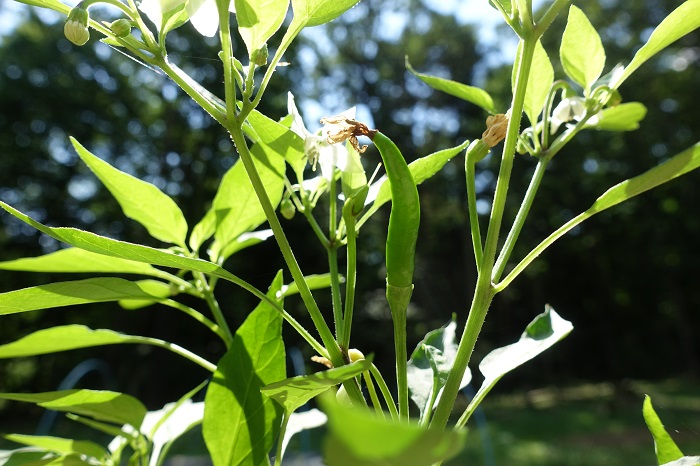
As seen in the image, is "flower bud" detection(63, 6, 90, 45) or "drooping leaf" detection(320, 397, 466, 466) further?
"flower bud" detection(63, 6, 90, 45)

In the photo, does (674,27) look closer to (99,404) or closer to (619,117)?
(619,117)

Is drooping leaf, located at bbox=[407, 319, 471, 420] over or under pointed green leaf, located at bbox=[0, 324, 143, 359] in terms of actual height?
under

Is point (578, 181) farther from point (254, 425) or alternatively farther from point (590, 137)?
point (254, 425)

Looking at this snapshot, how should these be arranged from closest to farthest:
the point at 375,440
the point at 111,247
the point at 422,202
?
the point at 375,440 < the point at 111,247 < the point at 422,202

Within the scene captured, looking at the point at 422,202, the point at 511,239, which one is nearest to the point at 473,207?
the point at 511,239

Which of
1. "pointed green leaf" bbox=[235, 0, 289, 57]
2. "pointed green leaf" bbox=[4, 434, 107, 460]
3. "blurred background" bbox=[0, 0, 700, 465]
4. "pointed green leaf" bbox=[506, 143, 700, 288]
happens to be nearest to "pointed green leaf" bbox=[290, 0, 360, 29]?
"pointed green leaf" bbox=[235, 0, 289, 57]

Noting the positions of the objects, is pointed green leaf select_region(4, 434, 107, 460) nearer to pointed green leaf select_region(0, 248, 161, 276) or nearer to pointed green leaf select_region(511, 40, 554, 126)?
pointed green leaf select_region(0, 248, 161, 276)
